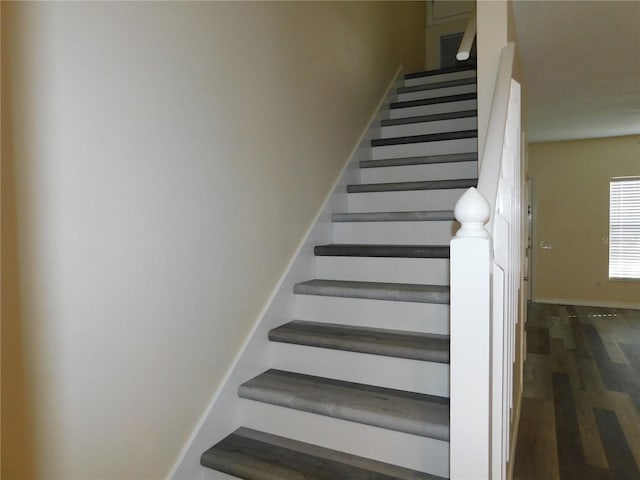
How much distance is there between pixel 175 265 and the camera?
4.93 feet

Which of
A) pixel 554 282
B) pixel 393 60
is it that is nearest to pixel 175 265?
pixel 393 60

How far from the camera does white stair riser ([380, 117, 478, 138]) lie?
3.11 metres

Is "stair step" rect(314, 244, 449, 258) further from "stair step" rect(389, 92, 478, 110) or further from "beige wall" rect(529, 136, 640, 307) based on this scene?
"beige wall" rect(529, 136, 640, 307)

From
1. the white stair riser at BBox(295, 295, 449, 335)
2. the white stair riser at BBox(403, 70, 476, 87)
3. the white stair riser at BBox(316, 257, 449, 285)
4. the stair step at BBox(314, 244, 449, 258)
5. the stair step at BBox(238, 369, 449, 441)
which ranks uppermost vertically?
the white stair riser at BBox(403, 70, 476, 87)

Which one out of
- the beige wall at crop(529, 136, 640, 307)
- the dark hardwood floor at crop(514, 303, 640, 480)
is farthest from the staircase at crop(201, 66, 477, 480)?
the beige wall at crop(529, 136, 640, 307)

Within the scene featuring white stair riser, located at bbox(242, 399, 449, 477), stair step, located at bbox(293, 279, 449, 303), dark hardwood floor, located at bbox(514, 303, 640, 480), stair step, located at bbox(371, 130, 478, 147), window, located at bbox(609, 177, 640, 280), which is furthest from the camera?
window, located at bbox(609, 177, 640, 280)

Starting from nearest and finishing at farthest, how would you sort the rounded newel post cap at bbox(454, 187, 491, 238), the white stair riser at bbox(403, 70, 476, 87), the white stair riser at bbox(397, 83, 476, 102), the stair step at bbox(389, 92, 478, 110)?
the rounded newel post cap at bbox(454, 187, 491, 238) → the stair step at bbox(389, 92, 478, 110) → the white stair riser at bbox(397, 83, 476, 102) → the white stair riser at bbox(403, 70, 476, 87)

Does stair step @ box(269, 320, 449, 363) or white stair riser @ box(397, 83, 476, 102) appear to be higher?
white stair riser @ box(397, 83, 476, 102)

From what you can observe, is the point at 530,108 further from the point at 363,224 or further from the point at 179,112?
the point at 179,112

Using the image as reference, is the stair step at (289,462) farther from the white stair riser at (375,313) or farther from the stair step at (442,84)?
the stair step at (442,84)

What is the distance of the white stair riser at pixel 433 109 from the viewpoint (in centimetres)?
336

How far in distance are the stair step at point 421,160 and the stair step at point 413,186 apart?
0.52 feet

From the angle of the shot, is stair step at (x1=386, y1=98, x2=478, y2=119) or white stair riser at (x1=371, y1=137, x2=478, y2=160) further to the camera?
stair step at (x1=386, y1=98, x2=478, y2=119)

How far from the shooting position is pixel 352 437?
1582mm
